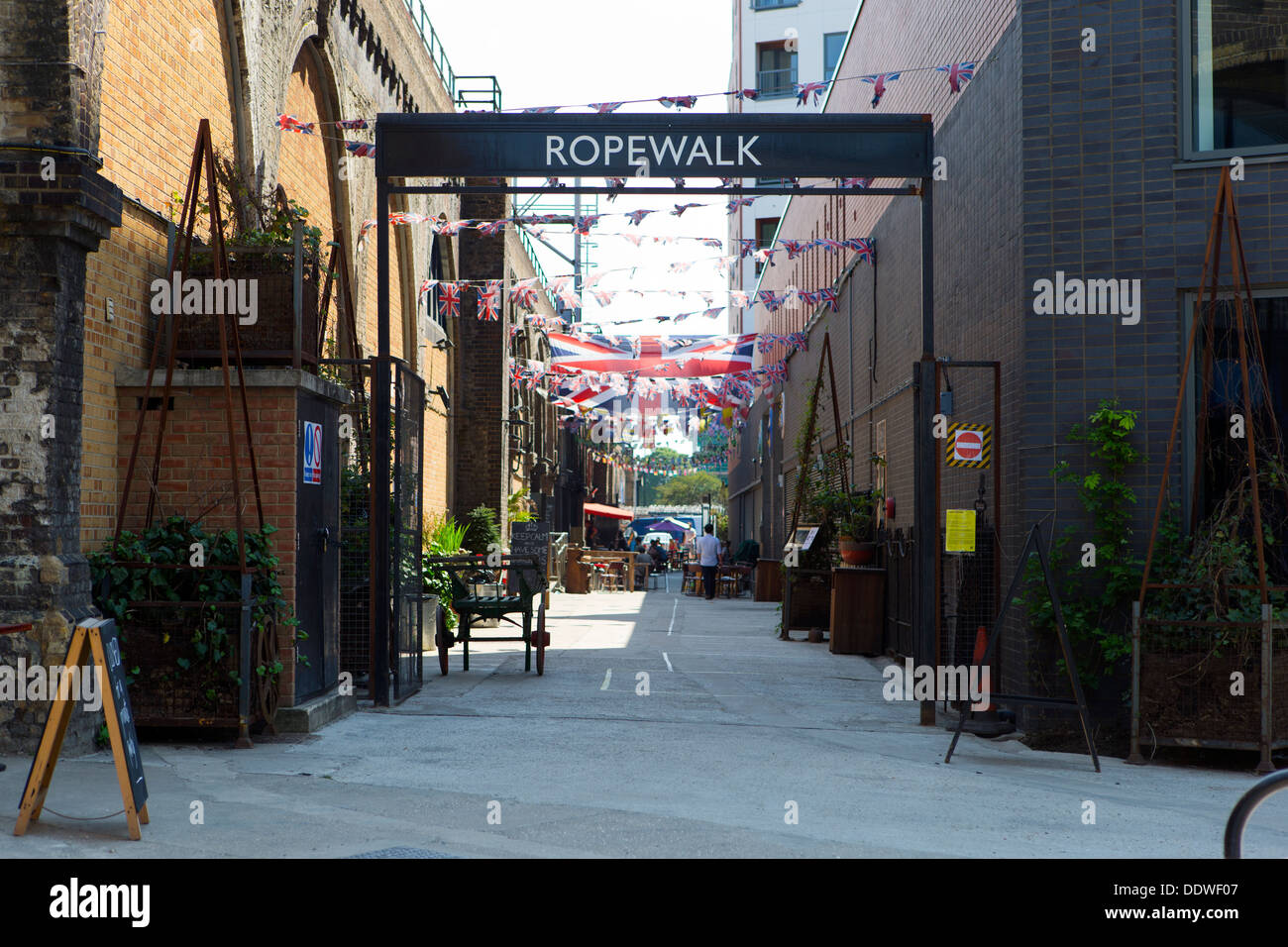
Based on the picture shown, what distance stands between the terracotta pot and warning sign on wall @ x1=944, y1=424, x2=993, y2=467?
5716 millimetres

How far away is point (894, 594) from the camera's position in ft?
49.0

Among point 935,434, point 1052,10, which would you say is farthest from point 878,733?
point 1052,10

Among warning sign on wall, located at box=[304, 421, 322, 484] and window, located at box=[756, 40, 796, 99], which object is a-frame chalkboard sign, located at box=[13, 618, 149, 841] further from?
window, located at box=[756, 40, 796, 99]

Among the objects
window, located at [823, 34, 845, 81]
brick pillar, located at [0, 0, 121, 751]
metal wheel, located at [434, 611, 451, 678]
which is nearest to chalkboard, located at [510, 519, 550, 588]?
metal wheel, located at [434, 611, 451, 678]

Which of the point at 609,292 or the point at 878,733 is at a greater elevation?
the point at 609,292

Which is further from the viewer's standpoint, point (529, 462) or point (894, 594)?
point (529, 462)

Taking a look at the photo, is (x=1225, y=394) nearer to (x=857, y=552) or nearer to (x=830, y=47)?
(x=857, y=552)

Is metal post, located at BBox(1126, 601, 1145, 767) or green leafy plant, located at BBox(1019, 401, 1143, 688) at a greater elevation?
green leafy plant, located at BBox(1019, 401, 1143, 688)

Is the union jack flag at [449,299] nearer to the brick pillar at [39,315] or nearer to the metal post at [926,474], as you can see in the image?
the metal post at [926,474]

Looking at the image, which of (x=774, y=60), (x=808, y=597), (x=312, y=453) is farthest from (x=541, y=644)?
(x=774, y=60)

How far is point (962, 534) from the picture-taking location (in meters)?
9.62

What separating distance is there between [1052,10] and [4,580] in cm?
834

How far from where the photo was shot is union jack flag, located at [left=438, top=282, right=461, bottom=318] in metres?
21.2

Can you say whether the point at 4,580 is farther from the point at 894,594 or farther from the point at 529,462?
the point at 529,462
